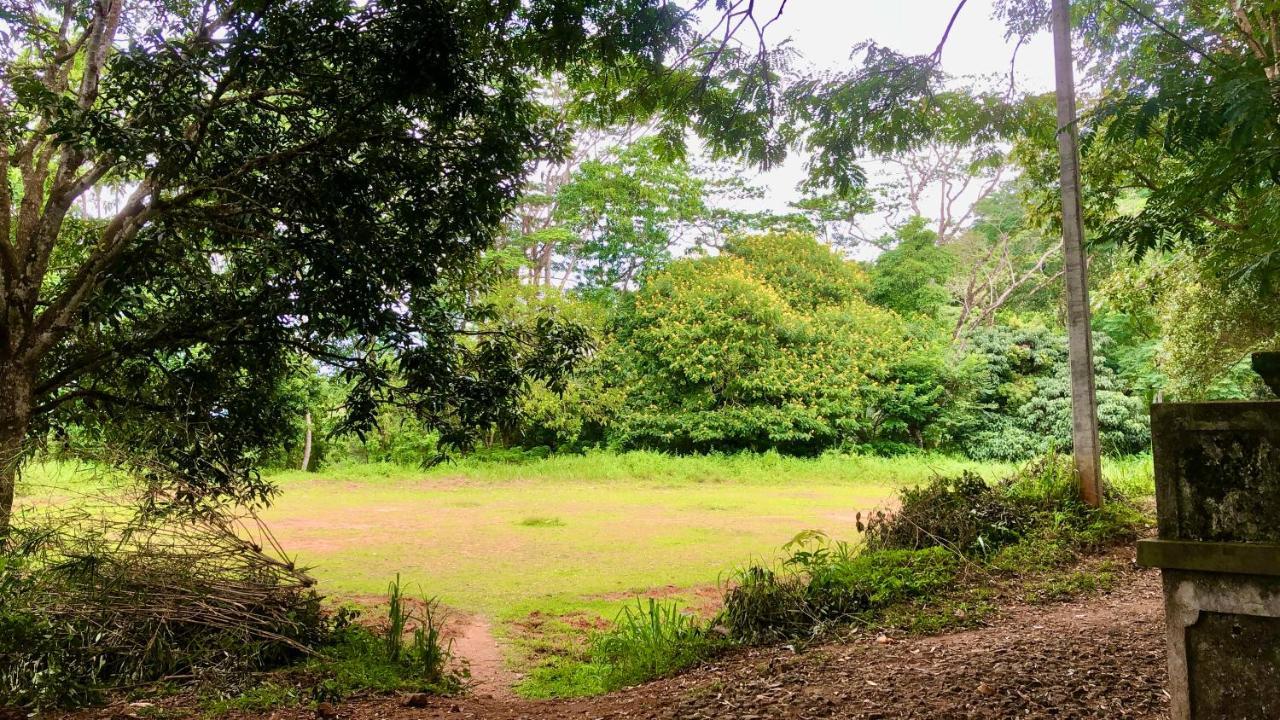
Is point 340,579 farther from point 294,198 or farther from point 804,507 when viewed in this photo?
point 804,507

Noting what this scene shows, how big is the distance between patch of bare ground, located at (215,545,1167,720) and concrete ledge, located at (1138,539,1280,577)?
2.28ft

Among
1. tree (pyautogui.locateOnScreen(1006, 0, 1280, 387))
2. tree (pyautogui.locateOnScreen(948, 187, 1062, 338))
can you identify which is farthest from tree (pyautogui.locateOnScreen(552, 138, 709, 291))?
tree (pyautogui.locateOnScreen(1006, 0, 1280, 387))

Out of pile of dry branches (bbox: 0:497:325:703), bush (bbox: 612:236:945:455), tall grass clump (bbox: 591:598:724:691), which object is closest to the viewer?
pile of dry branches (bbox: 0:497:325:703)

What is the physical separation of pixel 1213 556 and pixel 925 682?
1.23 meters

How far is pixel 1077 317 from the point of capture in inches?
236

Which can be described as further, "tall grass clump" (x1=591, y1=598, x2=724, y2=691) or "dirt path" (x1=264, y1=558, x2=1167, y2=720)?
"tall grass clump" (x1=591, y1=598, x2=724, y2=691)

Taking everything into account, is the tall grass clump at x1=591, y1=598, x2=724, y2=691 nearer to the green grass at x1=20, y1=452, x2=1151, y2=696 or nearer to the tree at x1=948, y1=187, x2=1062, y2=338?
the green grass at x1=20, y1=452, x2=1151, y2=696

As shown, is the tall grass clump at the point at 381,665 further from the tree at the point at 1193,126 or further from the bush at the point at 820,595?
the tree at the point at 1193,126

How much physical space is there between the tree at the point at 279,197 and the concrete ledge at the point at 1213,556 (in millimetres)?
2776

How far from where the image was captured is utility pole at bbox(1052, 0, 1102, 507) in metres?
5.89

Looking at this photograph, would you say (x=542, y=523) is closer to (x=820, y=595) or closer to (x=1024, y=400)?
(x=820, y=595)

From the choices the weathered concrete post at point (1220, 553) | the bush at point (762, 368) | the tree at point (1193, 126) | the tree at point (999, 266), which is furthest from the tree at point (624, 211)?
the weathered concrete post at point (1220, 553)

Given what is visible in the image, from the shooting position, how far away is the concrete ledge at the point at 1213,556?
1926mm

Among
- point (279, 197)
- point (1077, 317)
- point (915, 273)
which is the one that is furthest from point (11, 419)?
point (915, 273)
